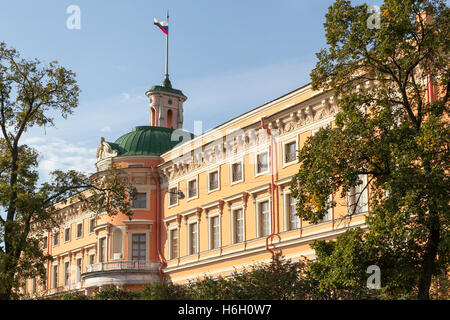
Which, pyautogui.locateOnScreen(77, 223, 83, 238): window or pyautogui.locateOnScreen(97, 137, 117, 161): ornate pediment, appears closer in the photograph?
pyautogui.locateOnScreen(97, 137, 117, 161): ornate pediment

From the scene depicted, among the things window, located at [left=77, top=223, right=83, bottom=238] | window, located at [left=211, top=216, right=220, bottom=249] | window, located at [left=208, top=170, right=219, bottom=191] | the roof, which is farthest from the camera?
the roof

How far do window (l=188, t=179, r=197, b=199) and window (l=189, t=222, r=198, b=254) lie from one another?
5.49 feet

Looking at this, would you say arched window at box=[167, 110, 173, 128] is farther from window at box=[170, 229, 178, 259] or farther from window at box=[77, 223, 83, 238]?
window at box=[170, 229, 178, 259]

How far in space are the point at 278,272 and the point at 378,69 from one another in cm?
1031

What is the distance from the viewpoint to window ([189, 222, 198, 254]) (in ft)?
144

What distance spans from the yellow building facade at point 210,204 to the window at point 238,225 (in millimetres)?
54

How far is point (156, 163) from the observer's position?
159 feet

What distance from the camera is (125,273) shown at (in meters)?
46.5

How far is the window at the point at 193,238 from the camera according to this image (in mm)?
43800

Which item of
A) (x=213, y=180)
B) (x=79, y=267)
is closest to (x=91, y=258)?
(x=79, y=267)

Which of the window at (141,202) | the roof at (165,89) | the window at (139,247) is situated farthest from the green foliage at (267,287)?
the roof at (165,89)

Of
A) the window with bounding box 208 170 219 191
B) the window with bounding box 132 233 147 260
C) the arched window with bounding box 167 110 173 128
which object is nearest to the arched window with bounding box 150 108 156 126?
the arched window with bounding box 167 110 173 128
